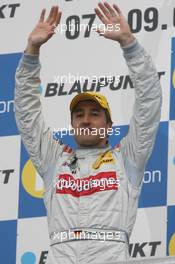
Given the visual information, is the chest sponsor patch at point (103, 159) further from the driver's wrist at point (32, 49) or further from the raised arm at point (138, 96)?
the driver's wrist at point (32, 49)

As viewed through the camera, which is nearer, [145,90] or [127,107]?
[145,90]

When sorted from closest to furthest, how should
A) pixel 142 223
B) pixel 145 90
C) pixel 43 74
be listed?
pixel 145 90 < pixel 142 223 < pixel 43 74

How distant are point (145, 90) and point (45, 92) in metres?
1.40

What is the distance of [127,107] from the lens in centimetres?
623

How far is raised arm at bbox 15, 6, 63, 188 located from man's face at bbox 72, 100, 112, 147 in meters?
0.12

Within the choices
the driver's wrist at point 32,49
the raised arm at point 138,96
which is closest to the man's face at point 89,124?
the raised arm at point 138,96

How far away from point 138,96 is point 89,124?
245mm

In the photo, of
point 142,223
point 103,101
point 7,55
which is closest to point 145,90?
point 103,101

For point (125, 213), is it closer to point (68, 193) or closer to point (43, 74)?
point (68, 193)

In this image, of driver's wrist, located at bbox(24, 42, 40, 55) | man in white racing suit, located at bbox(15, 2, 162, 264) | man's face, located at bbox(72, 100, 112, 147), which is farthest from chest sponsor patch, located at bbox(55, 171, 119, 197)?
driver's wrist, located at bbox(24, 42, 40, 55)

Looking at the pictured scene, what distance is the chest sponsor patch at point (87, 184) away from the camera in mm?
5074

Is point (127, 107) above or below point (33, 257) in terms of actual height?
above

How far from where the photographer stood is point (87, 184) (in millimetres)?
5098

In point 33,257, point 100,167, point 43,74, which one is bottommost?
point 33,257
